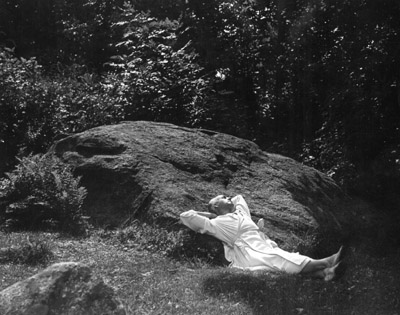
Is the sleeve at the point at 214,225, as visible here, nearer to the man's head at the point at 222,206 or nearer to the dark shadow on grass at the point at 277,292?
the man's head at the point at 222,206

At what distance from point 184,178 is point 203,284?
10.0 ft

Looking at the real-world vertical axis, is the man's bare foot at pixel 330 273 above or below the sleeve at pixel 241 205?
below

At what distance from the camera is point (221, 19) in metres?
17.3

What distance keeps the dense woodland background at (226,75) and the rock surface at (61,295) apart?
6.34 metres

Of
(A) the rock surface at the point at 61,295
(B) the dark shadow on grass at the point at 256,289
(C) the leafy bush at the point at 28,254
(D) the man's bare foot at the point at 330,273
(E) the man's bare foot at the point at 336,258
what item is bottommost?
(C) the leafy bush at the point at 28,254

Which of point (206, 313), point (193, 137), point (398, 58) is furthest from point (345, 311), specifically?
point (398, 58)

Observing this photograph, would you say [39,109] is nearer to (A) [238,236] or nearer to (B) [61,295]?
(A) [238,236]

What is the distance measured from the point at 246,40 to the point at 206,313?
11.4 m

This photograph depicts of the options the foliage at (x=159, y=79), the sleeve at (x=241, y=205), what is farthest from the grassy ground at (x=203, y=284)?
the foliage at (x=159, y=79)

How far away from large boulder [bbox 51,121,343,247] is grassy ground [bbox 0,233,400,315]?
0.94m

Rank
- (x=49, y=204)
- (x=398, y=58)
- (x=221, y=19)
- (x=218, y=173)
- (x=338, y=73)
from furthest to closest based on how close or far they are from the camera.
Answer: (x=221, y=19) < (x=338, y=73) < (x=398, y=58) < (x=218, y=173) < (x=49, y=204)

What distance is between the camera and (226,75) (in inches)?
688

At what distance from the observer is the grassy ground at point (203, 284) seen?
7.26 metres

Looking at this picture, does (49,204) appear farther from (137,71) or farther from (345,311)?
(137,71)
